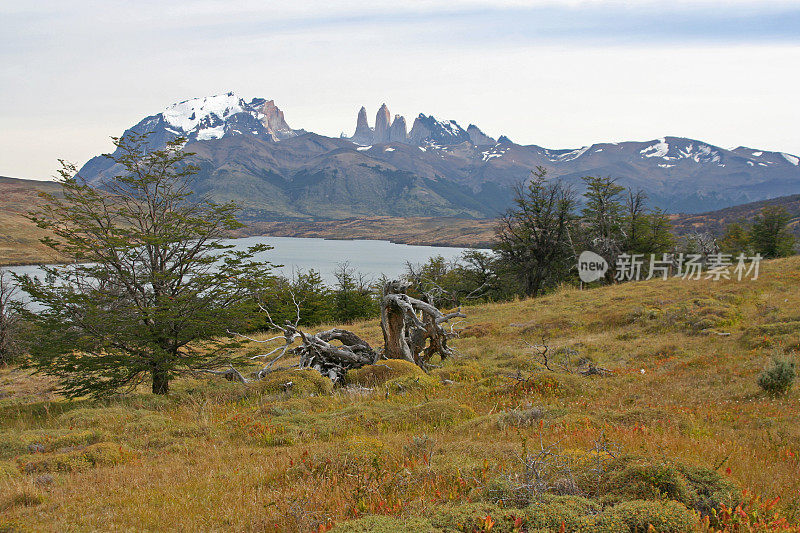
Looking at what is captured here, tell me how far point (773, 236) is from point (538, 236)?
95.6 ft

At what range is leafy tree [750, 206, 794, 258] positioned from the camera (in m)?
45.6

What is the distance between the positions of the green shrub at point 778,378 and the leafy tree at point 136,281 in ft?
38.9

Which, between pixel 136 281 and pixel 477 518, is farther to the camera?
pixel 136 281

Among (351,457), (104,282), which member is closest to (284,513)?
(351,457)

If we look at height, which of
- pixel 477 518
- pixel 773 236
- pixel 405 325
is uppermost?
pixel 773 236

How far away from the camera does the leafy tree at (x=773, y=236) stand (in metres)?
45.6

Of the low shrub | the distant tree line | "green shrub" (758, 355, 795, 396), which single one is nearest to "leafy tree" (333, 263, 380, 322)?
the distant tree line

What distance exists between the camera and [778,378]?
8375 mm

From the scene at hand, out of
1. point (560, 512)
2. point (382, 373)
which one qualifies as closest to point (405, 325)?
point (382, 373)

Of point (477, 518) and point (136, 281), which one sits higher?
point (136, 281)

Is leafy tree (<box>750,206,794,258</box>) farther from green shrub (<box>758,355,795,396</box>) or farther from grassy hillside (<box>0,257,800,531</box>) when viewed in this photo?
green shrub (<box>758,355,795,396</box>)

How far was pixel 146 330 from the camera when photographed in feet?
36.6

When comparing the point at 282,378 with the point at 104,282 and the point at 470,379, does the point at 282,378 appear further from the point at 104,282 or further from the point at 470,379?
the point at 104,282

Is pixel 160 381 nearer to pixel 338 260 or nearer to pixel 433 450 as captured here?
pixel 433 450
